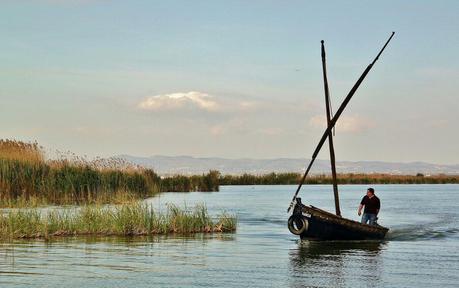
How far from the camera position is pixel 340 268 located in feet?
64.2

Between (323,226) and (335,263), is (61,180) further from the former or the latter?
(335,263)

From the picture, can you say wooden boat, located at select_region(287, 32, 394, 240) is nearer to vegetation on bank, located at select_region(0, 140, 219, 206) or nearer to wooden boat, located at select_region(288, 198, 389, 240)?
wooden boat, located at select_region(288, 198, 389, 240)

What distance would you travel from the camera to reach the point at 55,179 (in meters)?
38.6

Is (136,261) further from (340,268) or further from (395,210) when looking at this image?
(395,210)

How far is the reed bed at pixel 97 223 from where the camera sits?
24438 millimetres

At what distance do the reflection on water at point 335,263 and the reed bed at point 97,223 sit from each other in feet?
14.0

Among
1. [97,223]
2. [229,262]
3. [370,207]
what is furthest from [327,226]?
[97,223]

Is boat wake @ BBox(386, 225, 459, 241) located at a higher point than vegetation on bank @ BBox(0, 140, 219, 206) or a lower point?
lower

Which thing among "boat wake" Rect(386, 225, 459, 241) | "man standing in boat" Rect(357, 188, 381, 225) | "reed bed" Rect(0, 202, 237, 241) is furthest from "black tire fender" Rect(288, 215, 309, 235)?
"boat wake" Rect(386, 225, 459, 241)

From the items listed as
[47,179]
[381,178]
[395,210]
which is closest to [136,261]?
[47,179]

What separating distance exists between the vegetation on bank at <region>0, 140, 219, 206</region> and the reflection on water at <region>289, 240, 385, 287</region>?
935cm

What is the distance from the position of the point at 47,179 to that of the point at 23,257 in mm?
18481

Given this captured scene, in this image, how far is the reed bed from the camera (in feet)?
80.2

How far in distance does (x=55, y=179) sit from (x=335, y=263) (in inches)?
836
